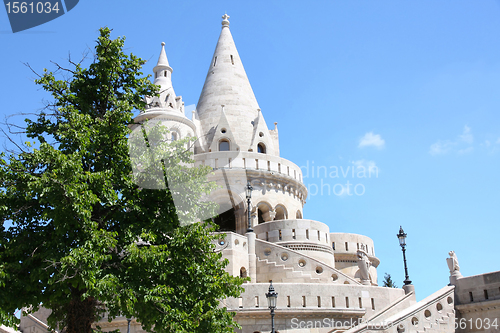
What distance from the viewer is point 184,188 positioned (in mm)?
14141

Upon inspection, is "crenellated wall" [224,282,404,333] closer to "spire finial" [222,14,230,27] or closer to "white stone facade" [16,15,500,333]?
"white stone facade" [16,15,500,333]

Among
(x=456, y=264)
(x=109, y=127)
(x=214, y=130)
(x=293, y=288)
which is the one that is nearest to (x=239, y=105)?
(x=214, y=130)

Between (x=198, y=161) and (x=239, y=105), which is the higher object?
(x=239, y=105)

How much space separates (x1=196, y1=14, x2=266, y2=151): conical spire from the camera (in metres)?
34.3

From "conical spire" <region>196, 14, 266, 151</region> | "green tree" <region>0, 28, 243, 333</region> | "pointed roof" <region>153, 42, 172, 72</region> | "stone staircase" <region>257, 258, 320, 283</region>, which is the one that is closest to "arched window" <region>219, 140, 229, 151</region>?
"conical spire" <region>196, 14, 266, 151</region>

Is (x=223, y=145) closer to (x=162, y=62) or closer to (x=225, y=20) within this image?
(x=162, y=62)

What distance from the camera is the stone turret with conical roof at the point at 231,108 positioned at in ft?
111

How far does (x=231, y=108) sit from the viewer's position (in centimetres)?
3528

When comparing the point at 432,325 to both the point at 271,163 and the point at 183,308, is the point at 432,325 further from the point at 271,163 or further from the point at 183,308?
the point at 271,163

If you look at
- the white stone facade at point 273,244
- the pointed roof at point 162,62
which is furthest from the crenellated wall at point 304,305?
the pointed roof at point 162,62

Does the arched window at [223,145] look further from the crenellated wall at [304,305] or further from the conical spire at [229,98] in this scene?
the crenellated wall at [304,305]

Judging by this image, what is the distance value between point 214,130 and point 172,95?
363cm

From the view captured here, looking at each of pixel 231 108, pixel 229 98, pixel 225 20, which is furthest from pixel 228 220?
pixel 225 20

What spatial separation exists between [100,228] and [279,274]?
11712mm
